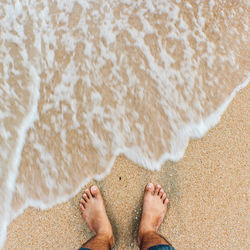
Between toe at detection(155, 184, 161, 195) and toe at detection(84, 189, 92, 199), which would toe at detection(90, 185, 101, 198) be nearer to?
toe at detection(84, 189, 92, 199)

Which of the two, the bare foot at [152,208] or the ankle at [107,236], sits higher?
the bare foot at [152,208]

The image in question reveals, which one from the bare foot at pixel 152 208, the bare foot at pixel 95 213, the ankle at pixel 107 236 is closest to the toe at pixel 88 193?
the bare foot at pixel 95 213

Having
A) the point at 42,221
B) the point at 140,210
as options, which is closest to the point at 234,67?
the point at 140,210

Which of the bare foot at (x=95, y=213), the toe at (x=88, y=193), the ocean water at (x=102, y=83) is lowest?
the bare foot at (x=95, y=213)

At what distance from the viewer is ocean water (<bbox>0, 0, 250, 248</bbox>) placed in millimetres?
1421

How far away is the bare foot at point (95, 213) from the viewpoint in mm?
1346

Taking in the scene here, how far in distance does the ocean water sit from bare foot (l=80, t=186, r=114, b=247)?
0.29 feet

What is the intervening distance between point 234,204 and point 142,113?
2.49ft

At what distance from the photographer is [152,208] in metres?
1.37

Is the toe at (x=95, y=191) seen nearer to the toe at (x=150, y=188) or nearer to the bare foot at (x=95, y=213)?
the bare foot at (x=95, y=213)

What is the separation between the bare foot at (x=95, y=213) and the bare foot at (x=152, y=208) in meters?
0.20

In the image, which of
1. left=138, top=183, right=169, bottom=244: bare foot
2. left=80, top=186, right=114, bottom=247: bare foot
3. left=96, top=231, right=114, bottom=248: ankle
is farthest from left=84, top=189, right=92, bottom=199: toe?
left=138, top=183, right=169, bottom=244: bare foot

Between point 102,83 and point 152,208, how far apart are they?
32.1 inches

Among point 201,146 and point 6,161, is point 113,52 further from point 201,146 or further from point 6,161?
point 6,161
